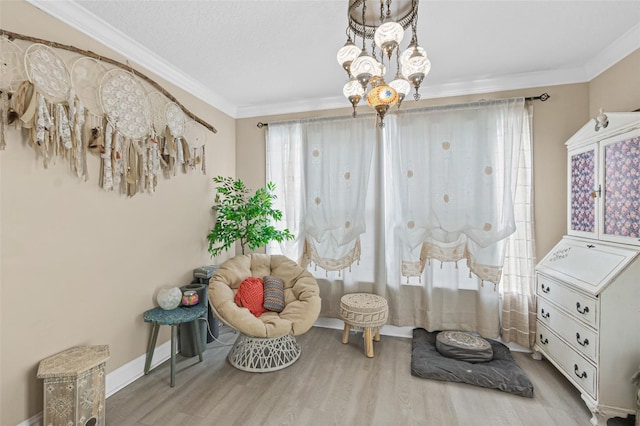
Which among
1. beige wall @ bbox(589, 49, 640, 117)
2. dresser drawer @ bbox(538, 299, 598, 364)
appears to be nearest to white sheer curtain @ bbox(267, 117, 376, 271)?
dresser drawer @ bbox(538, 299, 598, 364)

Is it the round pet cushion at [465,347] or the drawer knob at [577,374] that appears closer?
the drawer knob at [577,374]

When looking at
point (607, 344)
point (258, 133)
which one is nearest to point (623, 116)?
point (607, 344)

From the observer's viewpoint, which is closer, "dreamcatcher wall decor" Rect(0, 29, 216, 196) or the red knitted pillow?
"dreamcatcher wall decor" Rect(0, 29, 216, 196)

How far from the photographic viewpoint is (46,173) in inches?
68.9

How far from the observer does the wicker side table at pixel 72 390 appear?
5.22 feet

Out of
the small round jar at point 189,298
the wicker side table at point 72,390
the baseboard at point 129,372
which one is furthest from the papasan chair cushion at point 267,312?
the wicker side table at point 72,390

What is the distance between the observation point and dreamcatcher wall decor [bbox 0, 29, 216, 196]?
1.60 meters

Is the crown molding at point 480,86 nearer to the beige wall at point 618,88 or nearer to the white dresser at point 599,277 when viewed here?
the beige wall at point 618,88

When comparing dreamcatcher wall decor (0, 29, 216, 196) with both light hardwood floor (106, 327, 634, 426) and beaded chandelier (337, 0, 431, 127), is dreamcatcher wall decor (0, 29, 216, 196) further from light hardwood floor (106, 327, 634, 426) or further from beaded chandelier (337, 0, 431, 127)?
beaded chandelier (337, 0, 431, 127)

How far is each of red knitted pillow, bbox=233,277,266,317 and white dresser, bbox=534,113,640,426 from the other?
2419 mm

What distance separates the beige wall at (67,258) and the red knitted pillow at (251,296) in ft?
2.19

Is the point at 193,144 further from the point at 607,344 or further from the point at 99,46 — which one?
the point at 607,344

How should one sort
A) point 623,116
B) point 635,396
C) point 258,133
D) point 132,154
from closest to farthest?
point 635,396
point 623,116
point 132,154
point 258,133

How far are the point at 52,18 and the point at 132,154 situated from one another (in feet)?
2.98
